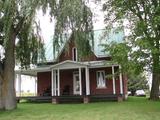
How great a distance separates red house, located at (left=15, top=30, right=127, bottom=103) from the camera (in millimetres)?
26594

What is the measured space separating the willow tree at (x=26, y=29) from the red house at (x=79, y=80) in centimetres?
483

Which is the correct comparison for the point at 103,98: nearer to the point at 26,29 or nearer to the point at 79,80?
the point at 79,80

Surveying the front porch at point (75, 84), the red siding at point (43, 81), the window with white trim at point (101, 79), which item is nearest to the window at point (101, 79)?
the window with white trim at point (101, 79)

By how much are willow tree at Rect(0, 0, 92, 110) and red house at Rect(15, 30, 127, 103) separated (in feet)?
15.9

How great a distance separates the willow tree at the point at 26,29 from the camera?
60.8 ft

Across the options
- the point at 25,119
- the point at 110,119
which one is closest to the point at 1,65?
the point at 25,119

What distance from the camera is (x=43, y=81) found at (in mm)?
31469

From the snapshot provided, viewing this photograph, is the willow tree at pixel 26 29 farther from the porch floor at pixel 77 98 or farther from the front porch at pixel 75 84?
the front porch at pixel 75 84

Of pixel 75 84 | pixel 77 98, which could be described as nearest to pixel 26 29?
pixel 77 98

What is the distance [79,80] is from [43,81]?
4.77 metres

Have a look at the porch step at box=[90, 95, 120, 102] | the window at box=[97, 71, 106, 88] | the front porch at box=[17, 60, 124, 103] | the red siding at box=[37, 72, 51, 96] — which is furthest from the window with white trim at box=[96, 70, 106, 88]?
the red siding at box=[37, 72, 51, 96]

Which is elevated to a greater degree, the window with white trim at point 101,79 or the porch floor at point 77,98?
the window with white trim at point 101,79

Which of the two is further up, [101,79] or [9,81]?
[101,79]

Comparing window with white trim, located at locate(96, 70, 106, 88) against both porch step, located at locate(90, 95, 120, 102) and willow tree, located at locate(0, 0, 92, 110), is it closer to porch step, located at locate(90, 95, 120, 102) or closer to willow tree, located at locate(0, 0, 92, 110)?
porch step, located at locate(90, 95, 120, 102)
